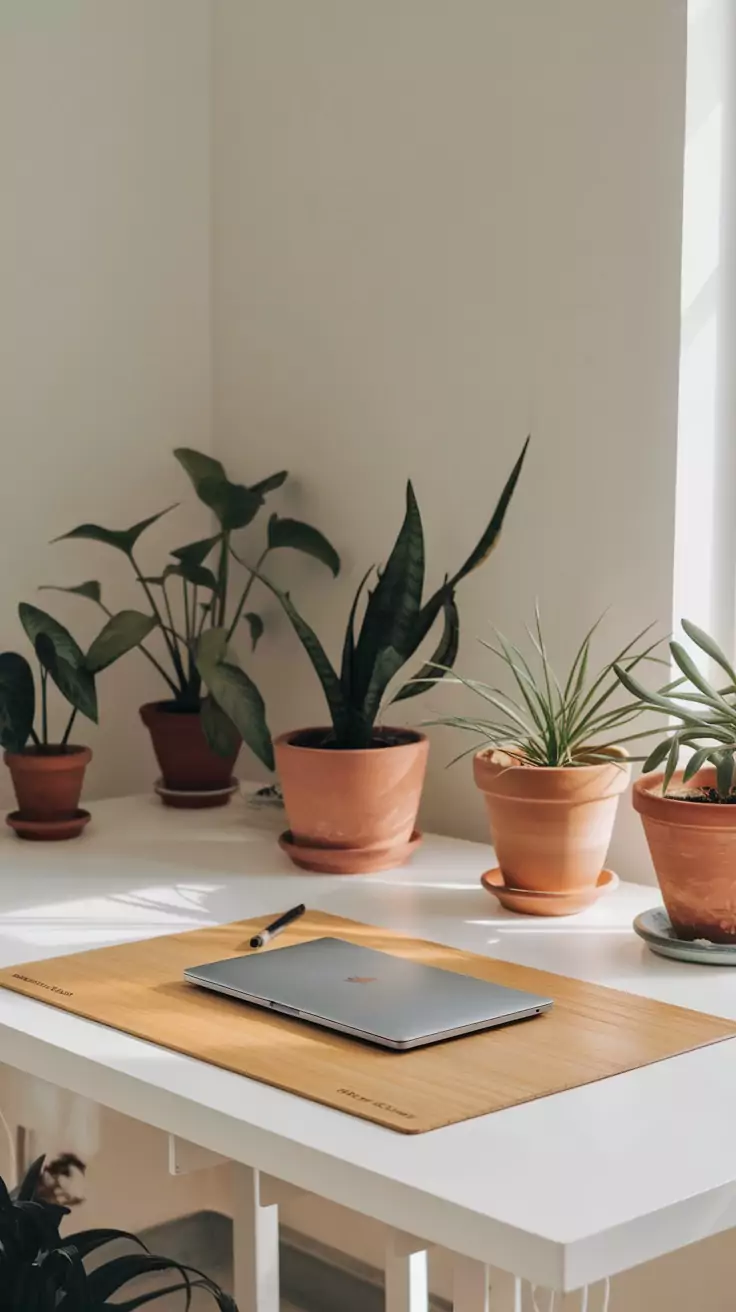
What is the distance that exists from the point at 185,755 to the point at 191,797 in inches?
2.2

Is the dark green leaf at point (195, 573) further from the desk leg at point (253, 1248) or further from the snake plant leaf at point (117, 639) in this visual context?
the desk leg at point (253, 1248)

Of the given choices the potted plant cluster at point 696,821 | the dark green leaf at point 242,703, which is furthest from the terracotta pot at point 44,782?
the potted plant cluster at point 696,821

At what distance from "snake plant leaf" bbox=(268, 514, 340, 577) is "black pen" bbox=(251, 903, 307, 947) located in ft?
2.06

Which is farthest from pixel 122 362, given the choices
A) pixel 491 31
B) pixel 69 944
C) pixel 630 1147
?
pixel 630 1147

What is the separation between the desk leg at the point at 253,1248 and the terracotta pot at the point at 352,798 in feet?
1.09

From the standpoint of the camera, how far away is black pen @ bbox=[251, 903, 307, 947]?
129 centimetres

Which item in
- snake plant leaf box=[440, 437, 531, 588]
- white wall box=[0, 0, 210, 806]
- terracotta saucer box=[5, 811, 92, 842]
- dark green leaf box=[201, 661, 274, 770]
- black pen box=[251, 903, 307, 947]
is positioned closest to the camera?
black pen box=[251, 903, 307, 947]

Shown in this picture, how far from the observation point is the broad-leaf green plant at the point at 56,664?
1.74 metres

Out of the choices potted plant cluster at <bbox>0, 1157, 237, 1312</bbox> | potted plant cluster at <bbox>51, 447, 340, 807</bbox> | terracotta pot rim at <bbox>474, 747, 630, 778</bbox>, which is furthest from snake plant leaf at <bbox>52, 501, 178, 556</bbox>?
potted plant cluster at <bbox>0, 1157, 237, 1312</bbox>

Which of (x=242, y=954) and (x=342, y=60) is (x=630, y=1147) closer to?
(x=242, y=954)

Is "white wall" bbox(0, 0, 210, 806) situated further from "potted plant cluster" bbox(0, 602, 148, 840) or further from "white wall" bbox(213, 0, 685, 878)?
"potted plant cluster" bbox(0, 602, 148, 840)

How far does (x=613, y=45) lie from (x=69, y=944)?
1.07 metres

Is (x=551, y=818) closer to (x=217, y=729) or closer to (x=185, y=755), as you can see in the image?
(x=217, y=729)

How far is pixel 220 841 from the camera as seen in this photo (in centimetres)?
175
